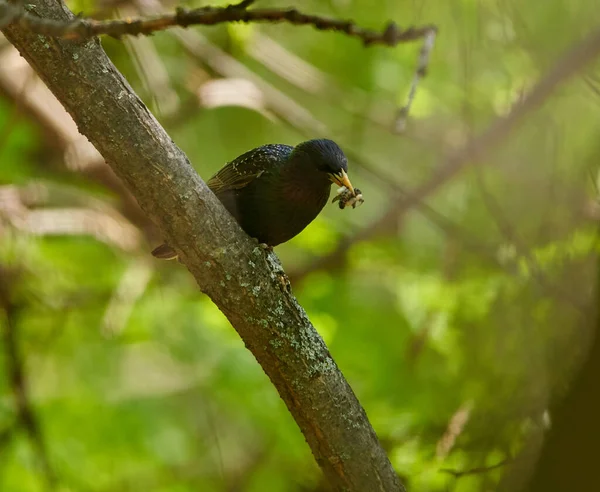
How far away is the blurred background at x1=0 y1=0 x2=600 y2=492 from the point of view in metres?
4.16

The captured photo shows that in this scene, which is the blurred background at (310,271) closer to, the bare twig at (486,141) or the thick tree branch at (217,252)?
the bare twig at (486,141)

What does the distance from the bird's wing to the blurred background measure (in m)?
0.66

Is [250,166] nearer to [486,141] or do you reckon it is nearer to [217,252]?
[217,252]

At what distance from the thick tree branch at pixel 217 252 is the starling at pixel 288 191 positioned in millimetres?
598

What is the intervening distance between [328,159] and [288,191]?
24cm

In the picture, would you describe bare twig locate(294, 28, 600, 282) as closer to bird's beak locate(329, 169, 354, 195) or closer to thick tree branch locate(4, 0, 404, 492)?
bird's beak locate(329, 169, 354, 195)

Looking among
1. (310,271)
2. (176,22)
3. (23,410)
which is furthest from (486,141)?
(176,22)

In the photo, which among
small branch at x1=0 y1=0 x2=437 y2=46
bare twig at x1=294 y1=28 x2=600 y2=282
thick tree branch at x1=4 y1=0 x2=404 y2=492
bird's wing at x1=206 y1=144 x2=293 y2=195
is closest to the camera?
small branch at x1=0 y1=0 x2=437 y2=46

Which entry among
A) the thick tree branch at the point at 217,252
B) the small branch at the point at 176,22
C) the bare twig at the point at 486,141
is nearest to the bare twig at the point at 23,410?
the bare twig at the point at 486,141

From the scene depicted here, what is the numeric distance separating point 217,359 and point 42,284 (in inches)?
55.7

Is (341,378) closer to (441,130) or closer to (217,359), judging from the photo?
(217,359)

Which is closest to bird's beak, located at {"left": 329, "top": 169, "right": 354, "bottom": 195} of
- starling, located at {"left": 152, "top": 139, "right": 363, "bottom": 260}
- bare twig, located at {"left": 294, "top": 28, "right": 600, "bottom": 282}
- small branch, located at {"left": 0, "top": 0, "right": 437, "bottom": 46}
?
starling, located at {"left": 152, "top": 139, "right": 363, "bottom": 260}

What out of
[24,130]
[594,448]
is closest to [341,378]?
[594,448]

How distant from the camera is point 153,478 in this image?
17.1 feet
